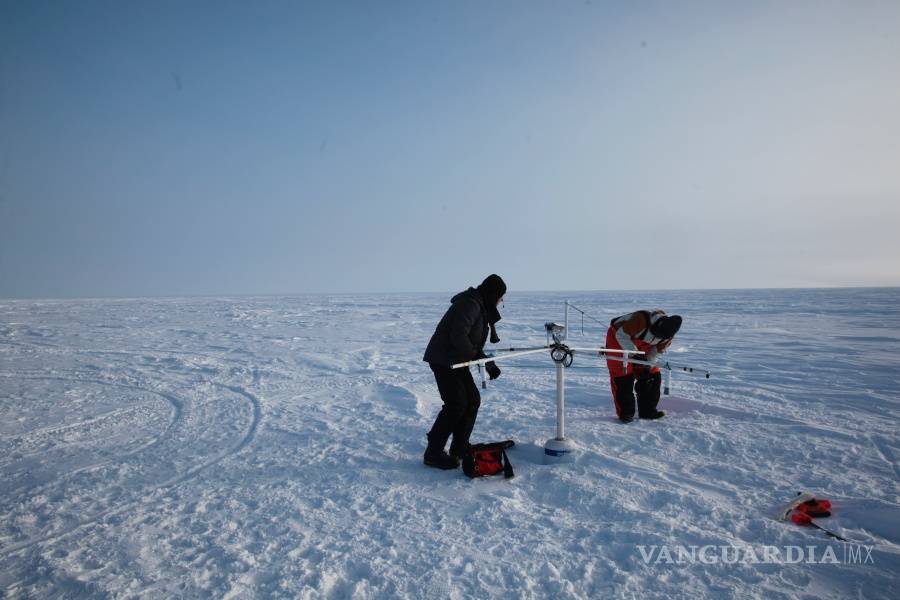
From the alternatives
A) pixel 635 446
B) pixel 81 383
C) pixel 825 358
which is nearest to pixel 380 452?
pixel 635 446

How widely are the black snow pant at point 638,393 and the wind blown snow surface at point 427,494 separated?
20 cm

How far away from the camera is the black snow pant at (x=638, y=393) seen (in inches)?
205

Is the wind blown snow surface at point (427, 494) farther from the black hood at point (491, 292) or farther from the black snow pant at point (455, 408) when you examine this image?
the black hood at point (491, 292)

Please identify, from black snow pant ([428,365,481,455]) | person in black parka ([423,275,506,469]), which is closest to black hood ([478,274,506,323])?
person in black parka ([423,275,506,469])

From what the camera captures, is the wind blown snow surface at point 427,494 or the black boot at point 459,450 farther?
the black boot at point 459,450

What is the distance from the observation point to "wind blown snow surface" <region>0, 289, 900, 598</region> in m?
2.57

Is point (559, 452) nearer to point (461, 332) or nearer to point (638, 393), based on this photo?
point (461, 332)

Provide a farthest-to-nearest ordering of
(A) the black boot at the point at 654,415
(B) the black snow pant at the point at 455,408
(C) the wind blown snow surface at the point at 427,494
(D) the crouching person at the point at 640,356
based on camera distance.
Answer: (A) the black boot at the point at 654,415
(D) the crouching person at the point at 640,356
(B) the black snow pant at the point at 455,408
(C) the wind blown snow surface at the point at 427,494

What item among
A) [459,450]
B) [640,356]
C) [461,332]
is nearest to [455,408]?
[459,450]

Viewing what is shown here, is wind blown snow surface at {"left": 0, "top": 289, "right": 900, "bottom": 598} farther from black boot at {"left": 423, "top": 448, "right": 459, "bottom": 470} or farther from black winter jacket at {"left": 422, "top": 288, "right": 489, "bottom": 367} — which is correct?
→ black winter jacket at {"left": 422, "top": 288, "right": 489, "bottom": 367}

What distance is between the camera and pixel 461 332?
12.3 feet

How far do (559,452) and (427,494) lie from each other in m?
1.28

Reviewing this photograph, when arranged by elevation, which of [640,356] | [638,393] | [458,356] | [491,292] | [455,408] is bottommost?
[638,393]

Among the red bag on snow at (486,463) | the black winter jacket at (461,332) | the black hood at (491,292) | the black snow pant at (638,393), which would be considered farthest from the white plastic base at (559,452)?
the black snow pant at (638,393)
